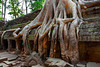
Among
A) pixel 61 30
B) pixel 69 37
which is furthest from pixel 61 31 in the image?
pixel 69 37

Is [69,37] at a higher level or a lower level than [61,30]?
lower

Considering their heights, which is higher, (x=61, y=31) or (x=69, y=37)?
(x=61, y=31)

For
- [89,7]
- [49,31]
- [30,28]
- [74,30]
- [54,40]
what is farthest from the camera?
[30,28]

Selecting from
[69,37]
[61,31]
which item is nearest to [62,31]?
[61,31]

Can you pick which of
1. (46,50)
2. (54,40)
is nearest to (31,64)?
(46,50)

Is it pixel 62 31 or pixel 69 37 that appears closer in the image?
pixel 69 37

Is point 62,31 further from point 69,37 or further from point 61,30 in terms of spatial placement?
point 69,37

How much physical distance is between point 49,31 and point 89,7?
270cm

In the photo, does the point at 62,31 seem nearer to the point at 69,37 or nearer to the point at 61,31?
the point at 61,31

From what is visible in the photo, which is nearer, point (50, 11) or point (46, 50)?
point (46, 50)

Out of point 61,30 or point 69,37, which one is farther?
point 61,30

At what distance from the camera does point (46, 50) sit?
160 inches

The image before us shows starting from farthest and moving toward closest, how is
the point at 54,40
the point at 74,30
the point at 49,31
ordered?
the point at 49,31 → the point at 54,40 → the point at 74,30

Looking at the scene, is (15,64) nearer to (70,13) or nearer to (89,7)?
(70,13)
